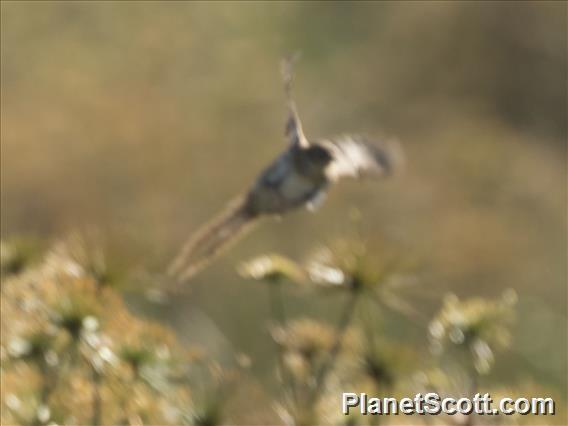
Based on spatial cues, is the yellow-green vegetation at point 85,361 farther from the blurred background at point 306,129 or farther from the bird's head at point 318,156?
the blurred background at point 306,129

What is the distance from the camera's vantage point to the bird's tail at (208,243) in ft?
3.64

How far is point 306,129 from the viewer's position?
3656 mm

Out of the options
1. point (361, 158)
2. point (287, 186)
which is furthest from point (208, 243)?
point (361, 158)

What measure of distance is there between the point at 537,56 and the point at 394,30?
1.27 feet

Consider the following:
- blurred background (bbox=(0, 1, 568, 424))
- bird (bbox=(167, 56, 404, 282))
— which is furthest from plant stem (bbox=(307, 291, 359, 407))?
blurred background (bbox=(0, 1, 568, 424))

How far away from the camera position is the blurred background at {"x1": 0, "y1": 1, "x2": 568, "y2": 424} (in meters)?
3.13

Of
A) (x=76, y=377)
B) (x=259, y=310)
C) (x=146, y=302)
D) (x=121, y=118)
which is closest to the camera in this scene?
(x=76, y=377)

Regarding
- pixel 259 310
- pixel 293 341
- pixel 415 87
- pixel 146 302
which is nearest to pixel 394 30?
pixel 415 87

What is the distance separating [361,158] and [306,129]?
7.84 feet

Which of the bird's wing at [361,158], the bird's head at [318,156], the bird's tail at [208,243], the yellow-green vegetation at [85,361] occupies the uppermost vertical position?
the bird's wing at [361,158]

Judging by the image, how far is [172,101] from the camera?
3.68 metres

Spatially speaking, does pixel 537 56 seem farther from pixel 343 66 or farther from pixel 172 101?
pixel 172 101

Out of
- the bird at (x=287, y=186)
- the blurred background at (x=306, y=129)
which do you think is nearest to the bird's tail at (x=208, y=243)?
the bird at (x=287, y=186)

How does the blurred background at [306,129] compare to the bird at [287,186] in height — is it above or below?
above
